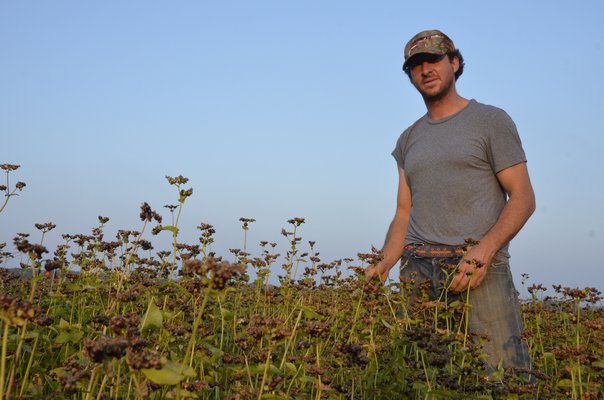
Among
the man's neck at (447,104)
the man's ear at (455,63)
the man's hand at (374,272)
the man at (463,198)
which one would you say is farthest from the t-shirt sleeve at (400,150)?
the man's hand at (374,272)

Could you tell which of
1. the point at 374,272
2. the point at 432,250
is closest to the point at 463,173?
the point at 432,250

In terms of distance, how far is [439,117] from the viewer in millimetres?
6262

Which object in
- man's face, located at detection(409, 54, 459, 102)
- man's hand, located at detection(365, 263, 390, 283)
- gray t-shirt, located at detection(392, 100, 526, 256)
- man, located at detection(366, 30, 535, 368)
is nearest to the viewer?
man, located at detection(366, 30, 535, 368)

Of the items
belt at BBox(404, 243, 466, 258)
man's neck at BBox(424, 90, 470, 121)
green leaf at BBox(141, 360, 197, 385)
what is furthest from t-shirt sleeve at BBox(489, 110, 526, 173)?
green leaf at BBox(141, 360, 197, 385)

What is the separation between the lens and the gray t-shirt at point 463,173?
5.57 m

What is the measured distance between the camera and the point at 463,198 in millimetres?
5703

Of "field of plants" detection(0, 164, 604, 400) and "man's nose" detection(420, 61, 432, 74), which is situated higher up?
"man's nose" detection(420, 61, 432, 74)

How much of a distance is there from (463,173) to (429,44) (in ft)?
4.60

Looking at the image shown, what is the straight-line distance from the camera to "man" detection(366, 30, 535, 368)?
209 inches

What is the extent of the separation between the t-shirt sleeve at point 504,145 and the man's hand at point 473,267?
90 cm

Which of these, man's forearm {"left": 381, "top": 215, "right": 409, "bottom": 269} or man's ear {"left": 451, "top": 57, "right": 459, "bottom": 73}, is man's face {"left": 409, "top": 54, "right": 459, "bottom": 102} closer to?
man's ear {"left": 451, "top": 57, "right": 459, "bottom": 73}

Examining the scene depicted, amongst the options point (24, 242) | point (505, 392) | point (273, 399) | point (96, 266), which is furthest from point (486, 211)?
point (96, 266)

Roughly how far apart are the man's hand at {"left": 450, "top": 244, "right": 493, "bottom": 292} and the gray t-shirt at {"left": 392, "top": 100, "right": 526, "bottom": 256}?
43 cm

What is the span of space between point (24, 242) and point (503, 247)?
4153 millimetres
